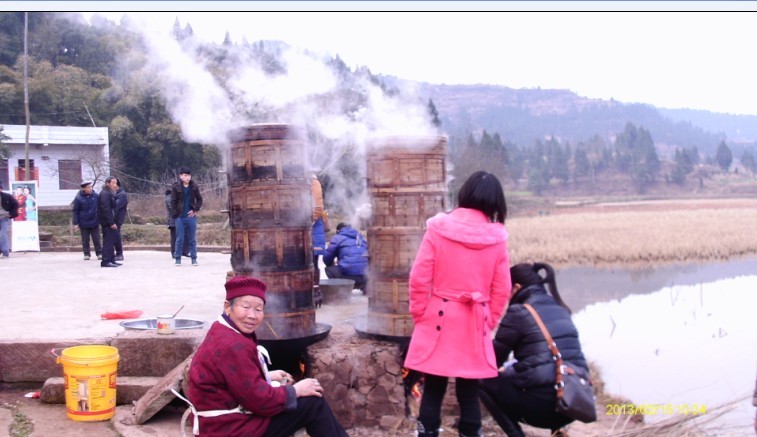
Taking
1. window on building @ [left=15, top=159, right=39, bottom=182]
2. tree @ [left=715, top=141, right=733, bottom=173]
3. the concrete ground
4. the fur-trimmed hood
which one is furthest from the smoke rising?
tree @ [left=715, top=141, right=733, bottom=173]

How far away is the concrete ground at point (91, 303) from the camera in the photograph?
5.03m

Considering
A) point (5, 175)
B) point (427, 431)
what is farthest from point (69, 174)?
point (427, 431)

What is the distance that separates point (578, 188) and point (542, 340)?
8001 cm

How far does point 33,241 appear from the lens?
15.1 metres

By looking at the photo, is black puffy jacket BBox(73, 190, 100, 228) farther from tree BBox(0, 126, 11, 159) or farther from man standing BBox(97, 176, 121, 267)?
tree BBox(0, 126, 11, 159)

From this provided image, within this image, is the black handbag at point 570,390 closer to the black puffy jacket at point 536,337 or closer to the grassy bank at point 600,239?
the black puffy jacket at point 536,337

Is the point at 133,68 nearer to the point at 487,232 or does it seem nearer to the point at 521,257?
the point at 521,257

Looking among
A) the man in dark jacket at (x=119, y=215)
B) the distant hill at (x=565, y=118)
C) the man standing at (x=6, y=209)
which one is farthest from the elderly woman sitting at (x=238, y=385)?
the distant hill at (x=565, y=118)

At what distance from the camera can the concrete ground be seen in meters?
5.03

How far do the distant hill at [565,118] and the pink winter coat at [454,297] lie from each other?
4994 inches

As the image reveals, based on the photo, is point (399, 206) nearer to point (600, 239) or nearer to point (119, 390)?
point (119, 390)

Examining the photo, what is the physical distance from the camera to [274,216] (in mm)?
5379

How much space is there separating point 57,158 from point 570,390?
29.6 meters

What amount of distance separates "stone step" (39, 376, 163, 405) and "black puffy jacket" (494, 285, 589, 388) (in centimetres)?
288
